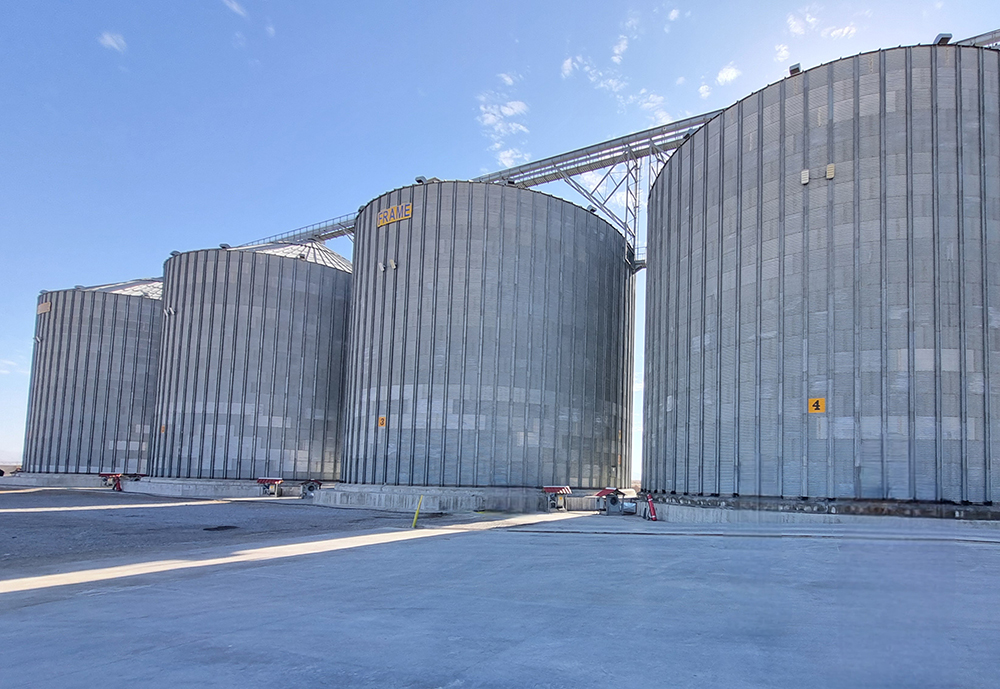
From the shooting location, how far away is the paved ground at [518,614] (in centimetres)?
629

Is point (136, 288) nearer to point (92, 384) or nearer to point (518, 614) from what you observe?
point (92, 384)

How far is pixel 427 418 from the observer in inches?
1416

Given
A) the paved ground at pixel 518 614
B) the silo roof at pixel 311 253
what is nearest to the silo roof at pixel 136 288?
the silo roof at pixel 311 253

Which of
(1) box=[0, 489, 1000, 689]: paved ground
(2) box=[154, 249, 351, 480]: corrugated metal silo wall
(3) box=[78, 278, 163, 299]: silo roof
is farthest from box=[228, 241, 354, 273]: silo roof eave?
(1) box=[0, 489, 1000, 689]: paved ground

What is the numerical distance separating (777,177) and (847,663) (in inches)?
879

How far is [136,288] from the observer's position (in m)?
64.6

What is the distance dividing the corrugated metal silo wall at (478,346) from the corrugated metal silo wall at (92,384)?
30.2m

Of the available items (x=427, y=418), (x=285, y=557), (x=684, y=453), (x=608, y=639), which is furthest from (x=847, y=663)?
(x=427, y=418)

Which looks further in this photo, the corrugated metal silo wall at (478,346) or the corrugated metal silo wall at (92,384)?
the corrugated metal silo wall at (92,384)

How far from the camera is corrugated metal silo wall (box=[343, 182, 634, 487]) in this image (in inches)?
1416

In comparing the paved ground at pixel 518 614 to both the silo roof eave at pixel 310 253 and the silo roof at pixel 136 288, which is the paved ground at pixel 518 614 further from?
the silo roof at pixel 136 288

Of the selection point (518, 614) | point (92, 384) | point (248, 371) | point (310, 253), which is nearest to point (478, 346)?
point (248, 371)

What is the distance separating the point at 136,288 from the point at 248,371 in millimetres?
23737

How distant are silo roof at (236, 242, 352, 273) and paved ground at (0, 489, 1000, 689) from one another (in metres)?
39.3
